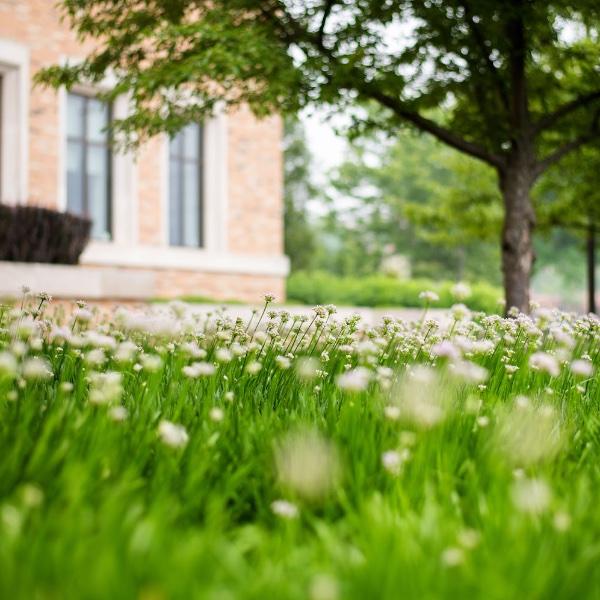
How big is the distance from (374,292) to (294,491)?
1577 centimetres

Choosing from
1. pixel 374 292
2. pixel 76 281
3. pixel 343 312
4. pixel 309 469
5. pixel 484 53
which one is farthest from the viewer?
pixel 374 292

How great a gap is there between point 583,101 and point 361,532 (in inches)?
269

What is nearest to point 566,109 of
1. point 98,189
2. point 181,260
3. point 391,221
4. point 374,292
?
point 181,260

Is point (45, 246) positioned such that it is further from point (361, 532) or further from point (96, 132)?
point (361, 532)

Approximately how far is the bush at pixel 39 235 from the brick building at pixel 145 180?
1490mm

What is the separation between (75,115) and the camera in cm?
1352

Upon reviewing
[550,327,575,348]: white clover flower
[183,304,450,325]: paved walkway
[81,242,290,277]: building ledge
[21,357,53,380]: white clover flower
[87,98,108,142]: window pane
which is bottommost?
[183,304,450,325]: paved walkway

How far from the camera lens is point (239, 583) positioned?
166 cm

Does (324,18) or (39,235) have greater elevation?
(324,18)

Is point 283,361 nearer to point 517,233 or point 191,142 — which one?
point 517,233

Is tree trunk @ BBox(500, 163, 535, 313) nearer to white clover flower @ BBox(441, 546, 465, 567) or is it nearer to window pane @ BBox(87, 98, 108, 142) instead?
white clover flower @ BBox(441, 546, 465, 567)

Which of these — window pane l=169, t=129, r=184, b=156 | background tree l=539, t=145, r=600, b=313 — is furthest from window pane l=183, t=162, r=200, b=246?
background tree l=539, t=145, r=600, b=313

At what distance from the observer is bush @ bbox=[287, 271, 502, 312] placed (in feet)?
54.4

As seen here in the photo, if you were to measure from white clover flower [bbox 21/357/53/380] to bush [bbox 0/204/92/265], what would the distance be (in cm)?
590
